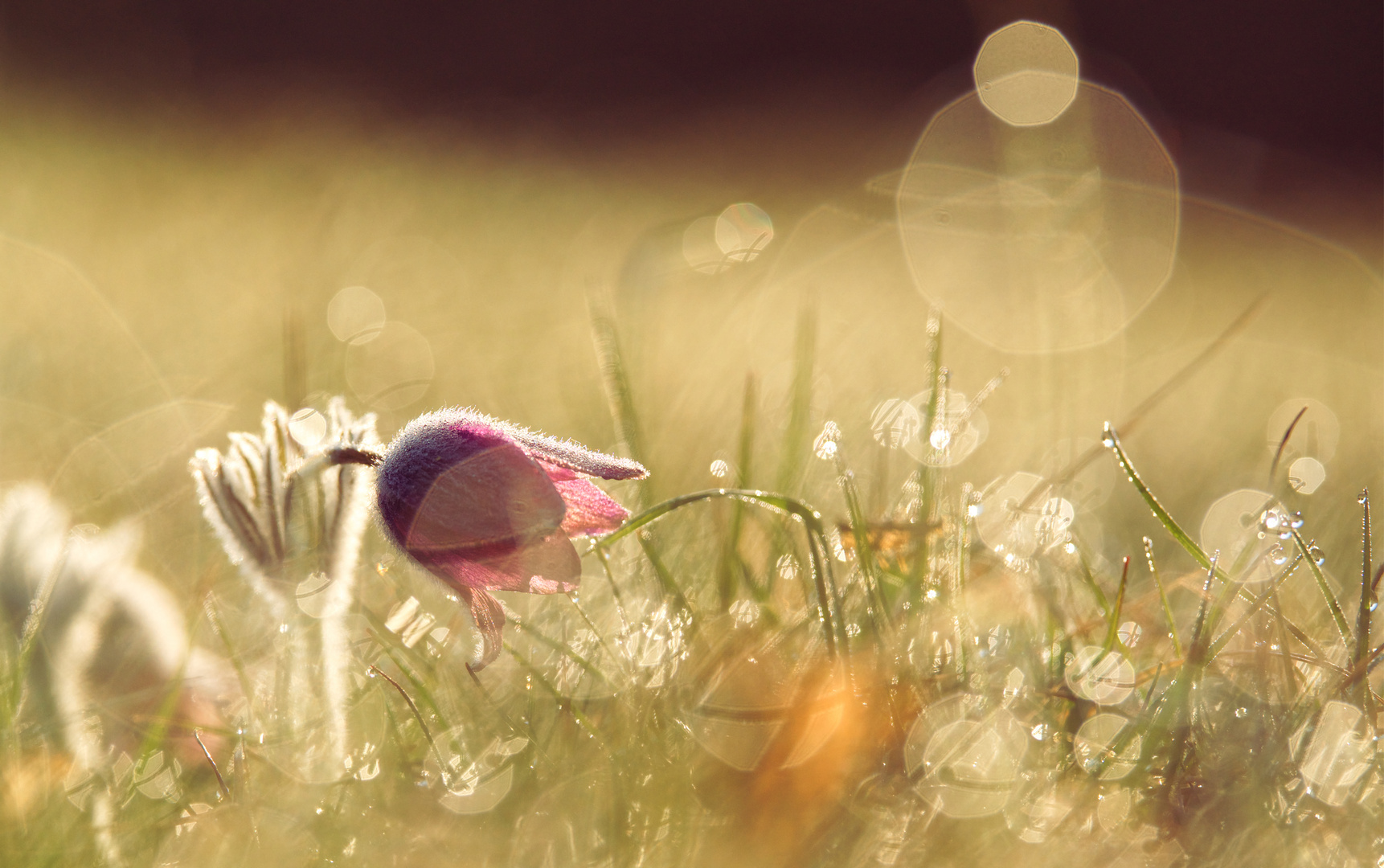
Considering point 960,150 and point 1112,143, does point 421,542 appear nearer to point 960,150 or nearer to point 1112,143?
point 960,150

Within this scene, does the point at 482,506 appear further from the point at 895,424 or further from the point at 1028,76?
the point at 1028,76

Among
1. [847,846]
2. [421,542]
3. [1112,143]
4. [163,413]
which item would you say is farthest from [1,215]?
[1112,143]

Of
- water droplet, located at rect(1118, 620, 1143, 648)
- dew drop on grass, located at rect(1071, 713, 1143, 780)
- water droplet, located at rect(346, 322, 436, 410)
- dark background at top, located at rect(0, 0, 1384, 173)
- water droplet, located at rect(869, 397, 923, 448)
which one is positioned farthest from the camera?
dark background at top, located at rect(0, 0, 1384, 173)

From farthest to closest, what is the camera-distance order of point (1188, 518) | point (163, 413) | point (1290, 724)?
point (163, 413)
point (1188, 518)
point (1290, 724)

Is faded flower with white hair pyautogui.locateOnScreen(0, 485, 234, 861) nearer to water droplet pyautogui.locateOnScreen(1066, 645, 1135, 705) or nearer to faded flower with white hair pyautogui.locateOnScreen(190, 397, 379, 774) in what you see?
faded flower with white hair pyautogui.locateOnScreen(190, 397, 379, 774)

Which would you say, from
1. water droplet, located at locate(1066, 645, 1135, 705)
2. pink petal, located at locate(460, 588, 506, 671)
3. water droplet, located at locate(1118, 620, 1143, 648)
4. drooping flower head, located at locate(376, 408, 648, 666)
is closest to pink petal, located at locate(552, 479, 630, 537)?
drooping flower head, located at locate(376, 408, 648, 666)

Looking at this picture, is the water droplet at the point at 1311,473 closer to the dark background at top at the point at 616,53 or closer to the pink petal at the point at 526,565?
the pink petal at the point at 526,565

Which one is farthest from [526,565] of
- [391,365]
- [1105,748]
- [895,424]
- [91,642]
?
[391,365]
